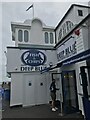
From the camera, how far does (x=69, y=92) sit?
27.3 ft

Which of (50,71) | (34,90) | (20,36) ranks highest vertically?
(20,36)

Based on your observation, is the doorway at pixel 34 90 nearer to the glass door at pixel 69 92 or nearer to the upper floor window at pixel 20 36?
the glass door at pixel 69 92

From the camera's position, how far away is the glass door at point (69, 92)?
298 inches

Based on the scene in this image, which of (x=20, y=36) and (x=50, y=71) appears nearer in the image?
(x=50, y=71)

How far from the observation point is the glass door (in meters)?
7.58

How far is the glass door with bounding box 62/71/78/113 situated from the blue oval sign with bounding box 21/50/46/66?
3730 millimetres

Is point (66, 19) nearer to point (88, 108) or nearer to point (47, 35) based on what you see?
point (47, 35)

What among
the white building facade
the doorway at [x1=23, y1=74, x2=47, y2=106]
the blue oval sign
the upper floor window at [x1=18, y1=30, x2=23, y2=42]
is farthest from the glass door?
the upper floor window at [x1=18, y1=30, x2=23, y2=42]

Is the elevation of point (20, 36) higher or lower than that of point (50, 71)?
higher

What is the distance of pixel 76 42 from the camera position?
7.57 m

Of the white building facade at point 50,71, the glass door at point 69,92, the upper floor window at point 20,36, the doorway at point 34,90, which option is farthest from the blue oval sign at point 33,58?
the upper floor window at point 20,36

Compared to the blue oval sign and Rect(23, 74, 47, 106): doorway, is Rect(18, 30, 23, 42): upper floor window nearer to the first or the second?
the blue oval sign

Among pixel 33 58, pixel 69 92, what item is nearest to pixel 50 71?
pixel 33 58

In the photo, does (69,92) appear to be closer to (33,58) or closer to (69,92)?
(69,92)
